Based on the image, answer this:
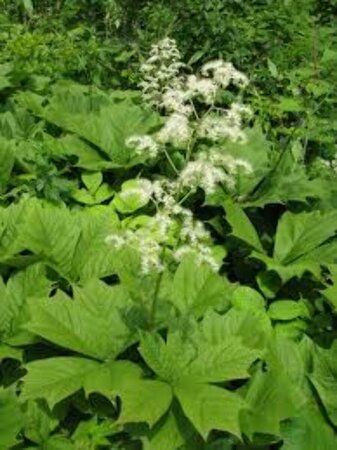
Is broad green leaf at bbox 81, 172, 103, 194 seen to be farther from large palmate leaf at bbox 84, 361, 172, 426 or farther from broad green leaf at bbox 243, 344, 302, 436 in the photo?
broad green leaf at bbox 243, 344, 302, 436

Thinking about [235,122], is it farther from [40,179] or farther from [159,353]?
[40,179]

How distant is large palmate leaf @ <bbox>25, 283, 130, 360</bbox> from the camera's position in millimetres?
3818

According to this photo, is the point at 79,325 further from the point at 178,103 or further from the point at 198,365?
the point at 178,103

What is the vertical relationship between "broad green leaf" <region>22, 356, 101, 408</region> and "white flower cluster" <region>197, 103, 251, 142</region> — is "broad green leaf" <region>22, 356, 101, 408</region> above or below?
below

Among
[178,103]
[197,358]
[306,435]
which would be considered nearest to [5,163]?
[178,103]

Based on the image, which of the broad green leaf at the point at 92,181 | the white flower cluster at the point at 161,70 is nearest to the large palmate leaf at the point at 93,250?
the broad green leaf at the point at 92,181

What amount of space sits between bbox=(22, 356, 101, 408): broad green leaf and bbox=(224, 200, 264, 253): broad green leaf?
4.99 ft

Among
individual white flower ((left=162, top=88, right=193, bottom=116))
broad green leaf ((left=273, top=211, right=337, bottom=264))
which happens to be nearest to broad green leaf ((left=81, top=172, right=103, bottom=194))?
broad green leaf ((left=273, top=211, right=337, bottom=264))

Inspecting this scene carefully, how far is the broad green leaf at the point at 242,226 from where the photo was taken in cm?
486

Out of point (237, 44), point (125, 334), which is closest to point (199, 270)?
point (125, 334)

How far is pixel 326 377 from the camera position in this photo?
12.9 ft

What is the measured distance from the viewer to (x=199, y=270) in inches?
169

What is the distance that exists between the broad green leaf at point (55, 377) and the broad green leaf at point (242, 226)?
1.52 metres

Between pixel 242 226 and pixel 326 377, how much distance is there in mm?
1358
